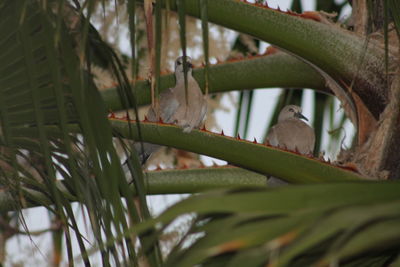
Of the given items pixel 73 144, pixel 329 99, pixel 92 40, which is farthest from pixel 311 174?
pixel 329 99

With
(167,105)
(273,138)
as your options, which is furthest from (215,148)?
(273,138)

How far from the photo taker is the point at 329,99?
210 inches

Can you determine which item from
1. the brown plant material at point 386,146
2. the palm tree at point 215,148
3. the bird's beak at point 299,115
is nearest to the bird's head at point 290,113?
the bird's beak at point 299,115

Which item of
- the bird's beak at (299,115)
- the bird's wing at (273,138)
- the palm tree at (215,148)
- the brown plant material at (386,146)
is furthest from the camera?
the bird's beak at (299,115)

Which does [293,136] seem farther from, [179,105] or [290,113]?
[179,105]

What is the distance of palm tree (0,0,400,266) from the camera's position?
1.11 m

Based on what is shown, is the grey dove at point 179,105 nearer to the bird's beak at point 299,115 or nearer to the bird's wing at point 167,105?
the bird's wing at point 167,105

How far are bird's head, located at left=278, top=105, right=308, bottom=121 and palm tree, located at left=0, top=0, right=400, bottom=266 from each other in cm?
118

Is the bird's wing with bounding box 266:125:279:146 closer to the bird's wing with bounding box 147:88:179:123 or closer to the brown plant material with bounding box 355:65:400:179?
the bird's wing with bounding box 147:88:179:123

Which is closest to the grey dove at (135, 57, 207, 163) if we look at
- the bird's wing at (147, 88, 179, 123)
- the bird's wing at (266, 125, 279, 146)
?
the bird's wing at (147, 88, 179, 123)

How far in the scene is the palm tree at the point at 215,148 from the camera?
111 centimetres

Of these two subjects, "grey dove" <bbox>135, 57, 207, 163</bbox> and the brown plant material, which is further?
"grey dove" <bbox>135, 57, 207, 163</bbox>

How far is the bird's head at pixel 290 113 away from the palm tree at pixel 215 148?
118 centimetres

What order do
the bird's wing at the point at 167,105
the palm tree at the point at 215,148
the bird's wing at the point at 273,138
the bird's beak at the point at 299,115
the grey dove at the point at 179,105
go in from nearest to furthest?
the palm tree at the point at 215,148
the grey dove at the point at 179,105
the bird's wing at the point at 167,105
the bird's wing at the point at 273,138
the bird's beak at the point at 299,115
